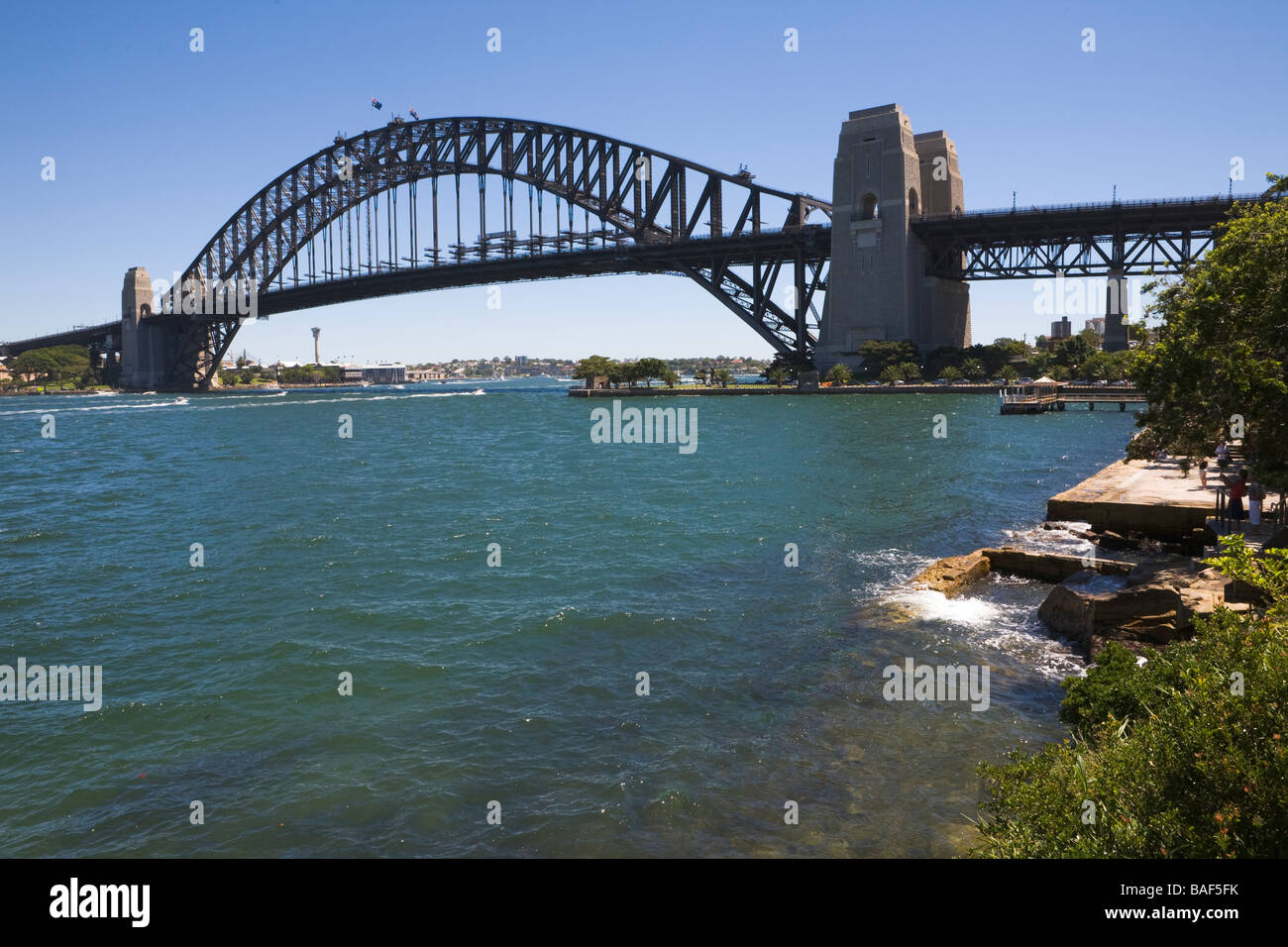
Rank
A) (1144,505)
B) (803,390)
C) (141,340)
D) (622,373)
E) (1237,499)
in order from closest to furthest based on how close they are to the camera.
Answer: (1237,499) < (1144,505) < (803,390) < (622,373) < (141,340)

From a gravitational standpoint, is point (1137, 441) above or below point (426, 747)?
above

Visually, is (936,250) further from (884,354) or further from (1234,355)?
(1234,355)

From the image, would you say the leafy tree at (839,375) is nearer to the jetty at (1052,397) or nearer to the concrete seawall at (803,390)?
the concrete seawall at (803,390)

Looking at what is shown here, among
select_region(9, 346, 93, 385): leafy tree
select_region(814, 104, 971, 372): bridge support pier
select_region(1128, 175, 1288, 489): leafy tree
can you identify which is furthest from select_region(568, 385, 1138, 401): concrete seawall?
select_region(9, 346, 93, 385): leafy tree

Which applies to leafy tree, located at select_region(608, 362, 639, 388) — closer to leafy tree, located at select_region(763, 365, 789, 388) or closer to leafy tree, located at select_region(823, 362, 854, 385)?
leafy tree, located at select_region(763, 365, 789, 388)

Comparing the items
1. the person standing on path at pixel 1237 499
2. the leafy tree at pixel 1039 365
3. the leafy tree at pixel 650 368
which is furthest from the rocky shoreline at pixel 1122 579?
the leafy tree at pixel 650 368

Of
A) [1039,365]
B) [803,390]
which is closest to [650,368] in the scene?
[803,390]
